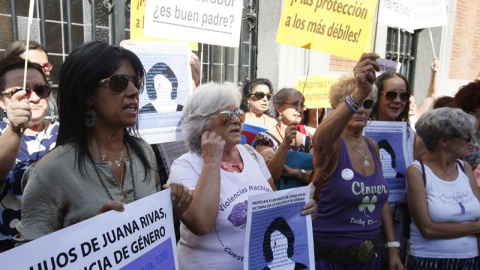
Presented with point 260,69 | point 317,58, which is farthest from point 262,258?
point 317,58

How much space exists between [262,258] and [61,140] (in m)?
0.97

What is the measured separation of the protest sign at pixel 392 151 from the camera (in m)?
2.94

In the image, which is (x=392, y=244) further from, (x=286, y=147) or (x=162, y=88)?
(x=162, y=88)

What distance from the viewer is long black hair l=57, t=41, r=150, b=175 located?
61.5 inches

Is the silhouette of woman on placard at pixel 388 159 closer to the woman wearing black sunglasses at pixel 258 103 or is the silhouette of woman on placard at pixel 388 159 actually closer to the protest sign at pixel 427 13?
the woman wearing black sunglasses at pixel 258 103

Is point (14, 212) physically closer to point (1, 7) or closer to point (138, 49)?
point (138, 49)

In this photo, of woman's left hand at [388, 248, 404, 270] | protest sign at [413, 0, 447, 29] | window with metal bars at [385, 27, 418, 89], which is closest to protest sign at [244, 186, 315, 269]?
woman's left hand at [388, 248, 404, 270]

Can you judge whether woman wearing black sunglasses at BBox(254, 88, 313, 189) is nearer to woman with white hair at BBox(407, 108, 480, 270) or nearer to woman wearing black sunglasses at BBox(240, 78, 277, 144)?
woman wearing black sunglasses at BBox(240, 78, 277, 144)

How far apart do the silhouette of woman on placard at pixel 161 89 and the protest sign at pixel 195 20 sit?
0.34 metres

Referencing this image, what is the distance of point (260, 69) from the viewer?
678cm

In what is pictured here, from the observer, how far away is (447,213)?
8.88 feet

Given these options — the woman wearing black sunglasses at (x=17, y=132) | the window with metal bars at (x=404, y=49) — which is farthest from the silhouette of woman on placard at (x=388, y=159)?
the window with metal bars at (x=404, y=49)

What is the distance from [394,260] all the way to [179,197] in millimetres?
1700

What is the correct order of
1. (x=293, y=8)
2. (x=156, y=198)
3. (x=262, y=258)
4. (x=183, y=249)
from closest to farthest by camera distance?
(x=156, y=198) < (x=262, y=258) < (x=183, y=249) < (x=293, y=8)
